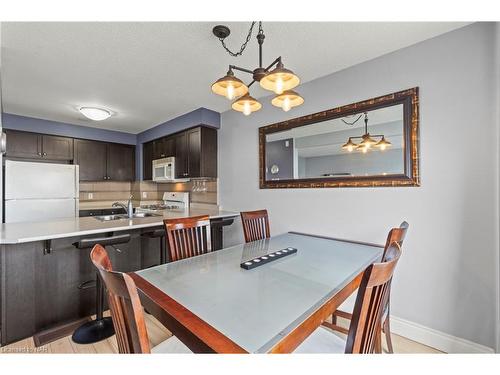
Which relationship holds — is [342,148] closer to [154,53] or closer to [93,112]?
[154,53]

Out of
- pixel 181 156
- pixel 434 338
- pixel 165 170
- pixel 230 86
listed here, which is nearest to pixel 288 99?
pixel 230 86

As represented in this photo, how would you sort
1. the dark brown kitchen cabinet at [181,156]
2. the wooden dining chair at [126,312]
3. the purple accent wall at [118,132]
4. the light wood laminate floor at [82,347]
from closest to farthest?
the wooden dining chair at [126,312], the light wood laminate floor at [82,347], the purple accent wall at [118,132], the dark brown kitchen cabinet at [181,156]

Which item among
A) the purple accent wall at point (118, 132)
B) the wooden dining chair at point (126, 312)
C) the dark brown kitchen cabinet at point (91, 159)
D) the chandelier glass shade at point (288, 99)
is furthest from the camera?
the dark brown kitchen cabinet at point (91, 159)

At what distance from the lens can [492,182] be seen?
1475mm

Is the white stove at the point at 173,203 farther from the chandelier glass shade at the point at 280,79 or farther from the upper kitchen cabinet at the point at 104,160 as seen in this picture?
the chandelier glass shade at the point at 280,79

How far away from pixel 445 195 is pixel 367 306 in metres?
1.44

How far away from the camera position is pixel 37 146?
3.54m

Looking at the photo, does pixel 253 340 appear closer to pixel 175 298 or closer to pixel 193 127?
pixel 175 298

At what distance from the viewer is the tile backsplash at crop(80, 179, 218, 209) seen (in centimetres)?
377

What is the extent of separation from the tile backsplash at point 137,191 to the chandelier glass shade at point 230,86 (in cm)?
234

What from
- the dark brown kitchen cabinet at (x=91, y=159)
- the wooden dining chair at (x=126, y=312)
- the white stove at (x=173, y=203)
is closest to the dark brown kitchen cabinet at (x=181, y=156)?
the white stove at (x=173, y=203)

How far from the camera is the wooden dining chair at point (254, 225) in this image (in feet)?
6.94

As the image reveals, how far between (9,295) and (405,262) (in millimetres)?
3034

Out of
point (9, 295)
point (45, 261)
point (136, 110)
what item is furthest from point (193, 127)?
point (9, 295)
